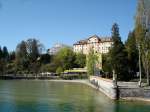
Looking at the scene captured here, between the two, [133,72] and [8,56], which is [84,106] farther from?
[8,56]

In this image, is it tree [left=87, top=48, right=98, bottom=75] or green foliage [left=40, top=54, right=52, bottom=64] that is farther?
green foliage [left=40, top=54, right=52, bottom=64]

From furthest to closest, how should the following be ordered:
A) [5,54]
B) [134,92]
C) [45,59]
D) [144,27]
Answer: [5,54] → [45,59] → [144,27] → [134,92]

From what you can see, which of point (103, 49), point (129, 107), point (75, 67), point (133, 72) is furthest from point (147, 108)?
point (103, 49)

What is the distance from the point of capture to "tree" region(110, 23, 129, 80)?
8156cm

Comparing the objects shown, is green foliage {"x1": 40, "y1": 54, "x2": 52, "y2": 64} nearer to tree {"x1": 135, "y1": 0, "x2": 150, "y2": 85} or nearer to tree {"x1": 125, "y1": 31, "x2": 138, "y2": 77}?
tree {"x1": 125, "y1": 31, "x2": 138, "y2": 77}

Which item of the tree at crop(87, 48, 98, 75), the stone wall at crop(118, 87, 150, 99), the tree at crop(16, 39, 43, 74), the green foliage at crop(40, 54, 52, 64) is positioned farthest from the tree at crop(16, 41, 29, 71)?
the stone wall at crop(118, 87, 150, 99)

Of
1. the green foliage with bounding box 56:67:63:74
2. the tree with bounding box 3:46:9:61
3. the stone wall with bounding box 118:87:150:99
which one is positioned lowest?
the stone wall with bounding box 118:87:150:99

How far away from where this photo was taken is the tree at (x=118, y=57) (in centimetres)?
8156

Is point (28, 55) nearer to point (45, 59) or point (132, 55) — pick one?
point (45, 59)

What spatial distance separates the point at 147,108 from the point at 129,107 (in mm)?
1777

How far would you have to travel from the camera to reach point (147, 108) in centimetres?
3944

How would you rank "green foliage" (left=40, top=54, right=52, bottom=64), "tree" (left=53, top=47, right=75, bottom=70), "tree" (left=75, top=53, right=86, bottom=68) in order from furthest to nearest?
"green foliage" (left=40, top=54, right=52, bottom=64) < "tree" (left=75, top=53, right=86, bottom=68) < "tree" (left=53, top=47, right=75, bottom=70)

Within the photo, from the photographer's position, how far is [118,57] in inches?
3292

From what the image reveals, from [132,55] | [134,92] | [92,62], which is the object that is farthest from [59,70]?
[134,92]
